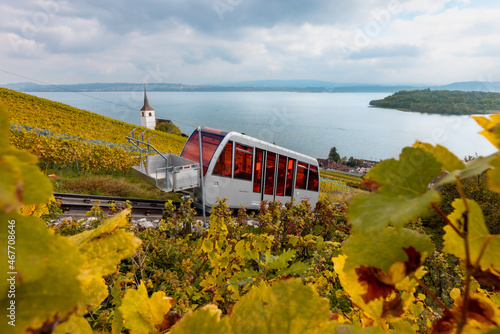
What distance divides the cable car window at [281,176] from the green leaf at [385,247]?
729cm

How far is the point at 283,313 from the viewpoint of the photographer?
335 mm

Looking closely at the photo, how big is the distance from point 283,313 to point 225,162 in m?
6.78

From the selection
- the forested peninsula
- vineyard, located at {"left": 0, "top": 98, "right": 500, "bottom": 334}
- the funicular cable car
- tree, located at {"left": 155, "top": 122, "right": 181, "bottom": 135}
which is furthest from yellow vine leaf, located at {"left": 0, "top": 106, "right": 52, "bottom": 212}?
tree, located at {"left": 155, "top": 122, "right": 181, "bottom": 135}

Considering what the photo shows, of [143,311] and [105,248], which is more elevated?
[105,248]

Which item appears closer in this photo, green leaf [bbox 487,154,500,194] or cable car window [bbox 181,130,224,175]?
green leaf [bbox 487,154,500,194]

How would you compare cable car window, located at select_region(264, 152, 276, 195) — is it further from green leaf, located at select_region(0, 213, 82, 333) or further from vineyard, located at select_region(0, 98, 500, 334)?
green leaf, located at select_region(0, 213, 82, 333)

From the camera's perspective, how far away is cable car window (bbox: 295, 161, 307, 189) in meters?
8.19

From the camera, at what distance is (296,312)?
337 millimetres

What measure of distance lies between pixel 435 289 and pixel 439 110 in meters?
27.4

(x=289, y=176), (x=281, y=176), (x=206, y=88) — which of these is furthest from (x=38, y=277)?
(x=206, y=88)

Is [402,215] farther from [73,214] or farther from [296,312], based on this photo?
[73,214]

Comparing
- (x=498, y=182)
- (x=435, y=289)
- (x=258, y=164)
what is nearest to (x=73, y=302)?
A: (x=498, y=182)

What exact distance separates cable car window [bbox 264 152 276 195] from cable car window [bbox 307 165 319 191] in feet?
4.89

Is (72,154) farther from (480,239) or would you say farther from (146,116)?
(146,116)
